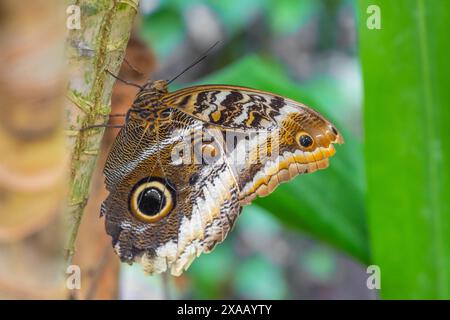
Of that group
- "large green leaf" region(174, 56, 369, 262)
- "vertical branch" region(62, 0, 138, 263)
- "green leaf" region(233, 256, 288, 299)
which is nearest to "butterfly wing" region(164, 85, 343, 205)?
"large green leaf" region(174, 56, 369, 262)

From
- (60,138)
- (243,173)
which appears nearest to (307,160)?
(243,173)

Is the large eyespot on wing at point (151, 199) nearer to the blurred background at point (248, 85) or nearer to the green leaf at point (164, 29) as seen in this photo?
the blurred background at point (248, 85)

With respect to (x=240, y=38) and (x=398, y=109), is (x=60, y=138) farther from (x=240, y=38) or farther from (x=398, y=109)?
(x=240, y=38)

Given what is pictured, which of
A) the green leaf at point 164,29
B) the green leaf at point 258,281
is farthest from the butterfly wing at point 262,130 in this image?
the green leaf at point 258,281

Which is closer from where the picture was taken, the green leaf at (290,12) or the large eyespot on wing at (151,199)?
the large eyespot on wing at (151,199)

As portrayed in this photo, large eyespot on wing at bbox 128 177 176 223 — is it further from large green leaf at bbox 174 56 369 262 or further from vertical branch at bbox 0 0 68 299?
vertical branch at bbox 0 0 68 299

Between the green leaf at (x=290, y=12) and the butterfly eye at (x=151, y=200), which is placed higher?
the green leaf at (x=290, y=12)

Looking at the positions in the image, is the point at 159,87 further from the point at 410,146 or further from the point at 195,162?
the point at 410,146
